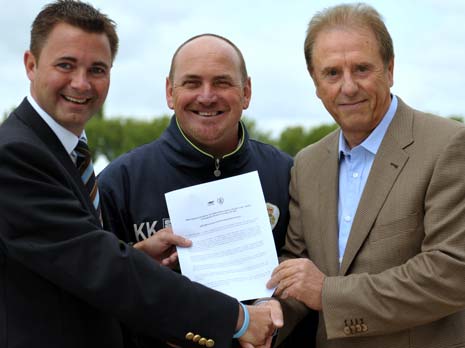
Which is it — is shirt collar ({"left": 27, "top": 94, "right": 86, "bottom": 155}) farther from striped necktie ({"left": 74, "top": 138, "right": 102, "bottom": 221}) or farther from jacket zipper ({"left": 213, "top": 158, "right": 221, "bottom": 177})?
jacket zipper ({"left": 213, "top": 158, "right": 221, "bottom": 177})

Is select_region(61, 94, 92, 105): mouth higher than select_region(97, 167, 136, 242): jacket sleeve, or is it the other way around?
select_region(61, 94, 92, 105): mouth

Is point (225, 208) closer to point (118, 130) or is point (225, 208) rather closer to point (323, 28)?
point (323, 28)

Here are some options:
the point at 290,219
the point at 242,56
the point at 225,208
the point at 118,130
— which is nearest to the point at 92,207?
the point at 225,208

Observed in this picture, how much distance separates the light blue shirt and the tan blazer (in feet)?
0.19

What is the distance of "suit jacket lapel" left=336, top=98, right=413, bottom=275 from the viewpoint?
407cm

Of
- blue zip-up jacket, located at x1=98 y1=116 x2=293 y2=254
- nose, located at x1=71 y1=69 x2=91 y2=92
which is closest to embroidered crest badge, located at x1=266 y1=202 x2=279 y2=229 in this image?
blue zip-up jacket, located at x1=98 y1=116 x2=293 y2=254

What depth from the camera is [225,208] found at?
432 cm

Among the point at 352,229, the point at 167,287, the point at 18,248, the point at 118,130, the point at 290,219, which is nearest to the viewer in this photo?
the point at 18,248

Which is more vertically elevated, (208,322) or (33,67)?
(33,67)

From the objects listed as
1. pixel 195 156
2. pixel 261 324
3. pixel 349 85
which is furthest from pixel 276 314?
pixel 349 85

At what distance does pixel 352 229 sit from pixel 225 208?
2.62 ft

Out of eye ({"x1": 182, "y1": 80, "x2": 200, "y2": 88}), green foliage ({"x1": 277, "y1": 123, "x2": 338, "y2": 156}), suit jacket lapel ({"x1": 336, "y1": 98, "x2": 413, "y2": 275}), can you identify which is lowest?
green foliage ({"x1": 277, "y1": 123, "x2": 338, "y2": 156})

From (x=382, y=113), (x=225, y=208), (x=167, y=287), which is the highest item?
(x=382, y=113)

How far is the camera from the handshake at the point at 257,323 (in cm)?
408
